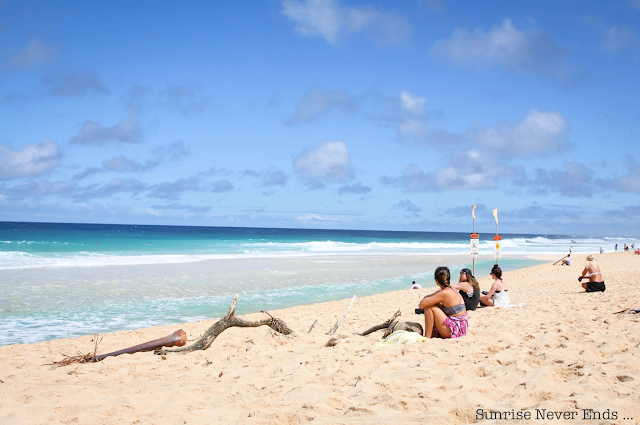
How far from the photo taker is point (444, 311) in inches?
245

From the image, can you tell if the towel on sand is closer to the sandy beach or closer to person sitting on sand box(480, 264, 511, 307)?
the sandy beach

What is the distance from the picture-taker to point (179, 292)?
1436cm

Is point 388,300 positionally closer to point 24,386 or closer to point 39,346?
point 39,346

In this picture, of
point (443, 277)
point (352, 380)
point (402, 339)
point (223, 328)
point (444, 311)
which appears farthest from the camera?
point (223, 328)

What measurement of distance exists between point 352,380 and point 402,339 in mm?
1766

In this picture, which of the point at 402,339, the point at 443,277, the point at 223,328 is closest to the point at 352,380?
the point at 402,339

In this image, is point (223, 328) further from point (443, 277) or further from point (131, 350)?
point (443, 277)

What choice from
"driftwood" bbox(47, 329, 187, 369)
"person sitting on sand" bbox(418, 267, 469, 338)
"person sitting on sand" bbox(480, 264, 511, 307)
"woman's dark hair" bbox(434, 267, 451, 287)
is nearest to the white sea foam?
"driftwood" bbox(47, 329, 187, 369)

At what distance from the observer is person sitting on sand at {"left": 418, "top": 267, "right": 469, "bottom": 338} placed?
6039 mm

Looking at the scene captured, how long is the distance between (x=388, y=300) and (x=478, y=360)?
802 cm

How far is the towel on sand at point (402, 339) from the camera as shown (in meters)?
5.79

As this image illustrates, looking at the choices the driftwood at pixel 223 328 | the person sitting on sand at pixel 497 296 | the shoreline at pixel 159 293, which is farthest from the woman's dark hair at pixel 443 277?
the shoreline at pixel 159 293

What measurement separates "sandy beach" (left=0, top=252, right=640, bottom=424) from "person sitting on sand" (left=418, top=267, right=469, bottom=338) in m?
0.42

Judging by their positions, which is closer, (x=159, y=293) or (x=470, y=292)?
(x=470, y=292)
